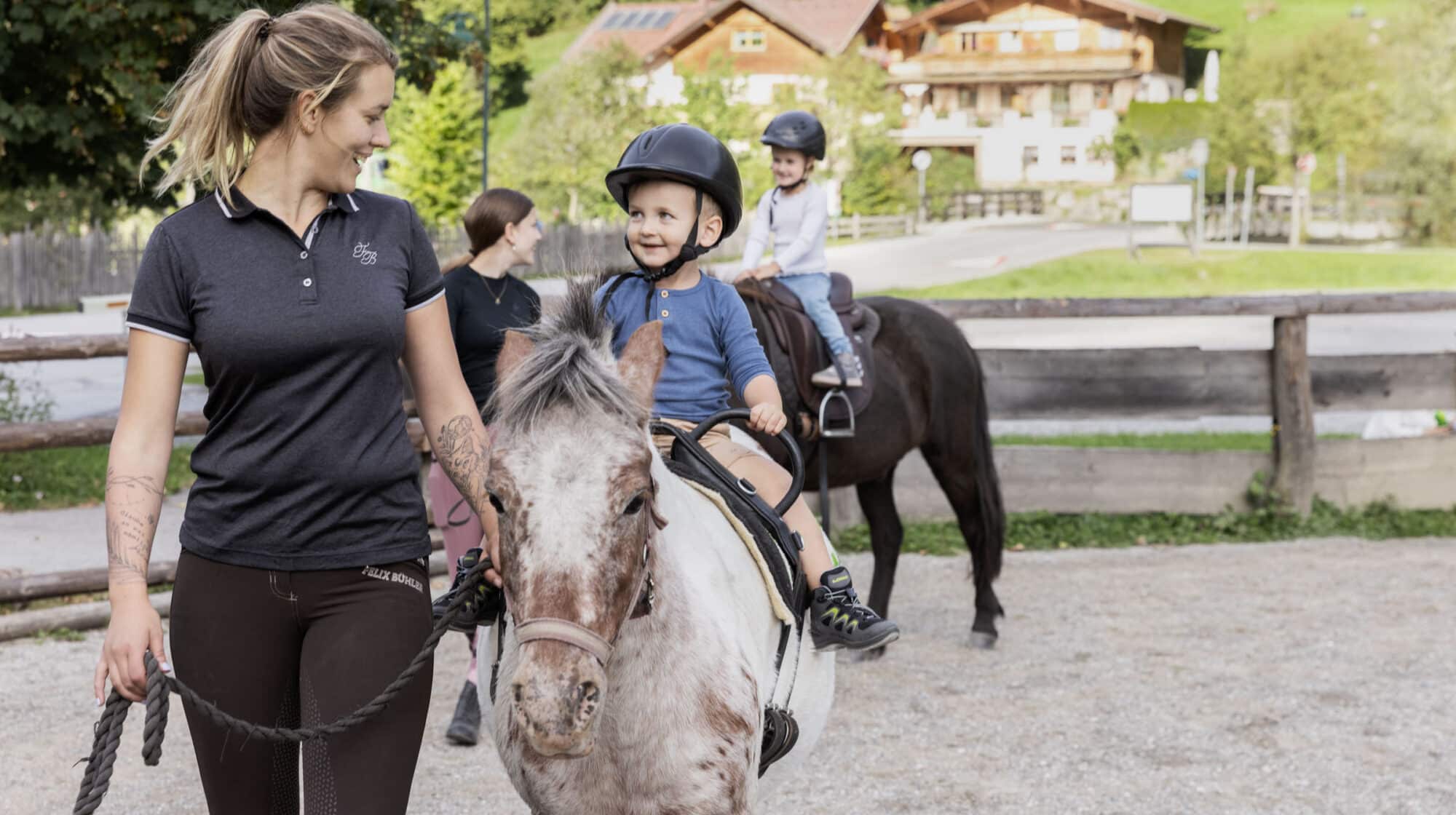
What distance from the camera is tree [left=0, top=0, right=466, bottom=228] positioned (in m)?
9.01

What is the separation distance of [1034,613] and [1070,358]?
2.46 metres

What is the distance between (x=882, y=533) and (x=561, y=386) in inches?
191

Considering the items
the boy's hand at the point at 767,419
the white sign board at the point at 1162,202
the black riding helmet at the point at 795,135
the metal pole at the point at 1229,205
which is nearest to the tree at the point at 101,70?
the black riding helmet at the point at 795,135

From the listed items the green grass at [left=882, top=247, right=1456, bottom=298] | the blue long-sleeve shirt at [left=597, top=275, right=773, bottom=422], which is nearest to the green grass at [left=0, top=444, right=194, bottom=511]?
the blue long-sleeve shirt at [left=597, top=275, right=773, bottom=422]

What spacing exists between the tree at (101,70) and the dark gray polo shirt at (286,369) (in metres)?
6.88

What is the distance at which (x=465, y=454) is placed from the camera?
2525 millimetres

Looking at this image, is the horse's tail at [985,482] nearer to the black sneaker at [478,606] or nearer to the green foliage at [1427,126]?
the black sneaker at [478,606]

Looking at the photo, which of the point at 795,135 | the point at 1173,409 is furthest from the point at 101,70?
the point at 1173,409

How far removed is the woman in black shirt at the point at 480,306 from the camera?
515 cm

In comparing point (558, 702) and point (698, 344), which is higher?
point (698, 344)

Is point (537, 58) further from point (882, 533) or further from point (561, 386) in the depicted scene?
point (561, 386)

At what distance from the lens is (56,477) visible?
32.0ft

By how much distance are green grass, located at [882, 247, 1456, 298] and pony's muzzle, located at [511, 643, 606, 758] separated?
2470 centimetres

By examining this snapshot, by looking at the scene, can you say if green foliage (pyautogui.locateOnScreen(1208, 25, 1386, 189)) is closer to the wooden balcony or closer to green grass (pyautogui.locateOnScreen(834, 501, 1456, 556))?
the wooden balcony
